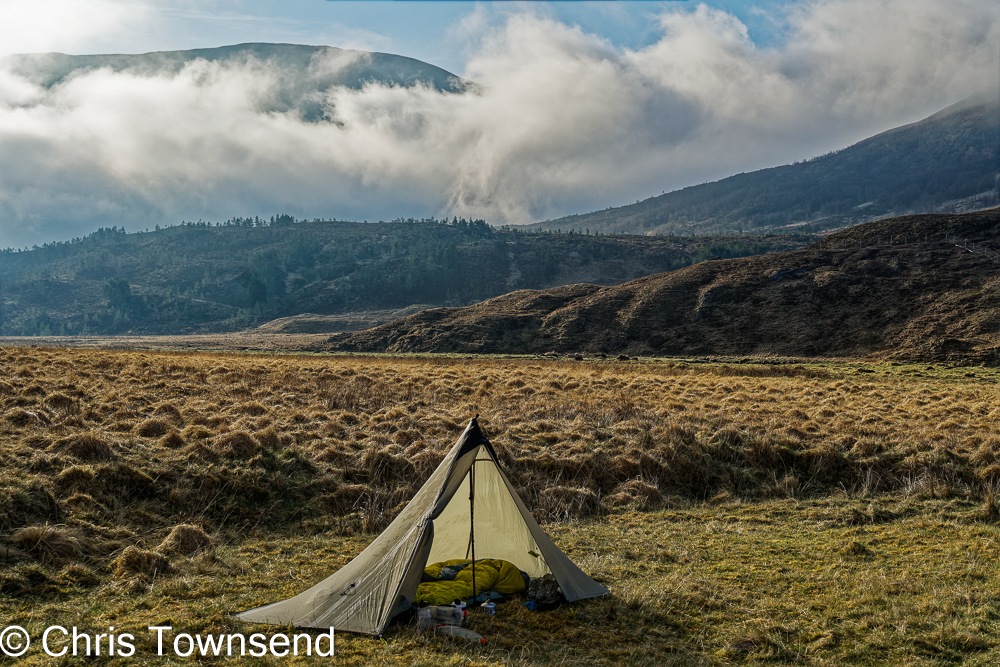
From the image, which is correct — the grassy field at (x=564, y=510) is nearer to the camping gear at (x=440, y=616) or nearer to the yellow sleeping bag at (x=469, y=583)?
the camping gear at (x=440, y=616)

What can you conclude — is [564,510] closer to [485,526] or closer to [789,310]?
[485,526]

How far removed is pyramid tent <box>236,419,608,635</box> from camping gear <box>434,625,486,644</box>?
55cm

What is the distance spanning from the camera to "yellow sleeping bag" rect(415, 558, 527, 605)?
8719 millimetres

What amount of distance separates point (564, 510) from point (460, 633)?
6.55 m

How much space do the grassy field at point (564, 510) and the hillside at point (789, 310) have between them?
47.0 m

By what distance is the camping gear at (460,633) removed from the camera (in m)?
7.63

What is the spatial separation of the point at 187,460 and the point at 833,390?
89.1 feet

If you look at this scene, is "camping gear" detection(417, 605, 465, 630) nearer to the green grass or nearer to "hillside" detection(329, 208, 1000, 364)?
the green grass

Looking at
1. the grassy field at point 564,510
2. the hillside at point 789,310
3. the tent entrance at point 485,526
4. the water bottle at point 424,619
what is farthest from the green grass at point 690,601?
the hillside at point 789,310

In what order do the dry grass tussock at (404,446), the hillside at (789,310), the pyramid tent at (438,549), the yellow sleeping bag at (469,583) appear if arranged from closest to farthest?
1. the pyramid tent at (438,549)
2. the yellow sleeping bag at (469,583)
3. the dry grass tussock at (404,446)
4. the hillside at (789,310)

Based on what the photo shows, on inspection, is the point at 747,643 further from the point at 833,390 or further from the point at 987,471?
the point at 833,390

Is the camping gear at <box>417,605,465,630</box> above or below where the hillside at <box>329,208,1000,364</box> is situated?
below

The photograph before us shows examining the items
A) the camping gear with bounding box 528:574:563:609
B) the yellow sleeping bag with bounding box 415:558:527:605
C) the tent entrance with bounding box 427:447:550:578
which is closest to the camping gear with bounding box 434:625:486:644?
the yellow sleeping bag with bounding box 415:558:527:605

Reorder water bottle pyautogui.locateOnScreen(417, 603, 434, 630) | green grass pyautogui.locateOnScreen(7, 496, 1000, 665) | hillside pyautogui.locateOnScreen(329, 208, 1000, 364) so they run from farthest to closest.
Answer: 1. hillside pyautogui.locateOnScreen(329, 208, 1000, 364)
2. water bottle pyautogui.locateOnScreen(417, 603, 434, 630)
3. green grass pyautogui.locateOnScreen(7, 496, 1000, 665)
